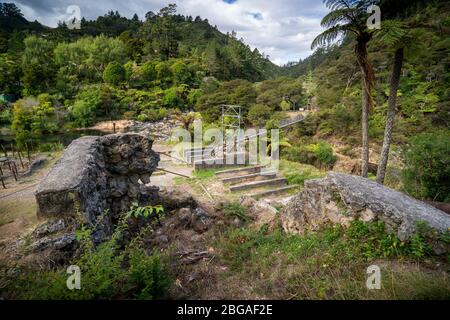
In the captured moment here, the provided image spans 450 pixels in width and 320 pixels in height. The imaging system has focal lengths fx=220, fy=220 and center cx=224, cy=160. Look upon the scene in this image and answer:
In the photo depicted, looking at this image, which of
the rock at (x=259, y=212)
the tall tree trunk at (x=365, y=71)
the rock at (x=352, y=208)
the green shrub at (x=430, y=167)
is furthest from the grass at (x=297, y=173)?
the rock at (x=352, y=208)

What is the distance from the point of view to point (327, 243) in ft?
12.5

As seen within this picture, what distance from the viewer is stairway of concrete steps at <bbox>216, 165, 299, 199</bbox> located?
9742 mm

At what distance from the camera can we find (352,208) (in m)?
3.96

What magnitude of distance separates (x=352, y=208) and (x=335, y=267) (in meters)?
1.22

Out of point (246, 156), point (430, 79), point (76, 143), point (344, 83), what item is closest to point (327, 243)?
point (76, 143)

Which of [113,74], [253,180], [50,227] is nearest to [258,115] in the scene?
[253,180]

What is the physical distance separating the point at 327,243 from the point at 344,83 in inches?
944

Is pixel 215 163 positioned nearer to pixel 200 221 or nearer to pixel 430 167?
pixel 200 221

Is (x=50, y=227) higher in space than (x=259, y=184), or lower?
higher

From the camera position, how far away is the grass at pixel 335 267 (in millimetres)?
2477

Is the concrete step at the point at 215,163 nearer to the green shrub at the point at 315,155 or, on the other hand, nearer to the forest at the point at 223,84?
the green shrub at the point at 315,155

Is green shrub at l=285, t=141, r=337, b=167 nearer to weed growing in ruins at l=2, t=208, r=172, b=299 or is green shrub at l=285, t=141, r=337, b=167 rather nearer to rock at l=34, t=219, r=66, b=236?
weed growing in ruins at l=2, t=208, r=172, b=299

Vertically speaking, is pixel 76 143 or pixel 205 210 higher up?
pixel 76 143
